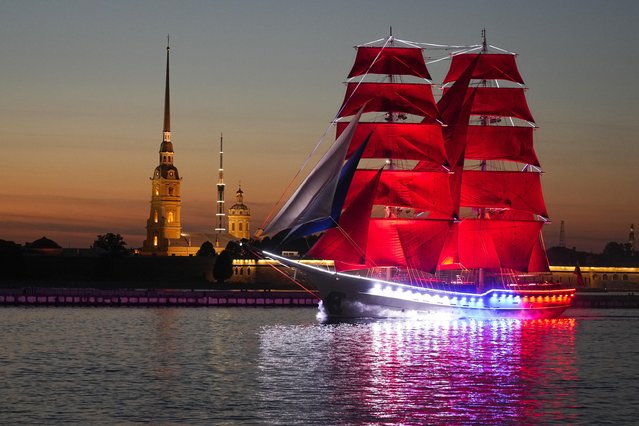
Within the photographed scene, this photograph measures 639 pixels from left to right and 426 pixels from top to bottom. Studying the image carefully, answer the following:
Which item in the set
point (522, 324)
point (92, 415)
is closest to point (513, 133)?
point (522, 324)

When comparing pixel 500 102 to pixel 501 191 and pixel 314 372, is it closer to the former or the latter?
pixel 501 191

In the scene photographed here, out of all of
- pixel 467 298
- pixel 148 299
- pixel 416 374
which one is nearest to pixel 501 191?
pixel 467 298

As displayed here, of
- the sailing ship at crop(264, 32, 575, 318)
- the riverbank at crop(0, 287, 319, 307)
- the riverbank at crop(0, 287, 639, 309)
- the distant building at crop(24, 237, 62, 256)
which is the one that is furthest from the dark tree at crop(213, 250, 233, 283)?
the sailing ship at crop(264, 32, 575, 318)

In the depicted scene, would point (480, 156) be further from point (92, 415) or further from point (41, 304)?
point (92, 415)

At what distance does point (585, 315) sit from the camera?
106m

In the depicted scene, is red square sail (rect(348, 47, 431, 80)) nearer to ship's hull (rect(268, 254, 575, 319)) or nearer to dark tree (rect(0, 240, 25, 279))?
ship's hull (rect(268, 254, 575, 319))

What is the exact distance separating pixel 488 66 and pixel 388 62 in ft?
29.5

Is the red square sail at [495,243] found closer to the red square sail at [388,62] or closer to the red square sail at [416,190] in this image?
the red square sail at [416,190]

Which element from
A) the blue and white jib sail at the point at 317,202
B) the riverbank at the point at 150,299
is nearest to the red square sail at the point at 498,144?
the blue and white jib sail at the point at 317,202

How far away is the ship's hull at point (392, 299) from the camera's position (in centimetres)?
8525

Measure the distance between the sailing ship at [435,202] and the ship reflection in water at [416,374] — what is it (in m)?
5.31

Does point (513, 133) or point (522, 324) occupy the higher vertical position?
point (513, 133)

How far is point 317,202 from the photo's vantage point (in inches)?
3014

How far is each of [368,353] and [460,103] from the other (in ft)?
111
